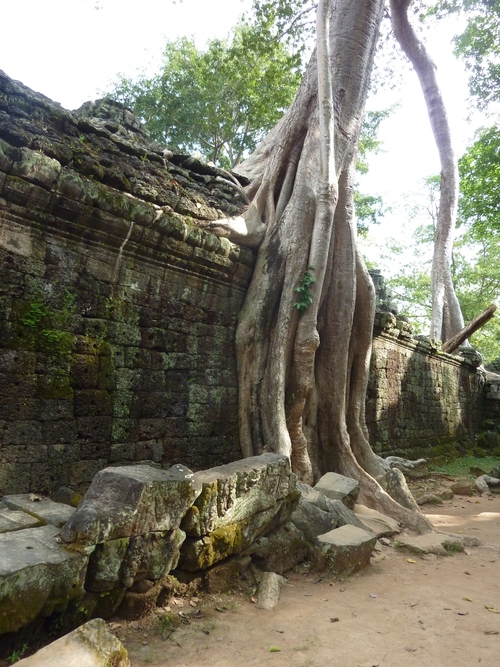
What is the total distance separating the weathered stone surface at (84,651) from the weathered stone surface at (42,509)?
62 centimetres

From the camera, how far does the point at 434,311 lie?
446 inches

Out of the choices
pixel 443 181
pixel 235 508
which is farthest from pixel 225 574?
pixel 443 181

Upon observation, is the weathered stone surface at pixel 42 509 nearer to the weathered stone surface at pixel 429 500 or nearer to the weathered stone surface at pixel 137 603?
the weathered stone surface at pixel 137 603

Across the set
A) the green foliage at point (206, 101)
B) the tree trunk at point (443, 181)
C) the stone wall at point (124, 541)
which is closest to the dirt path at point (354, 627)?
the stone wall at point (124, 541)

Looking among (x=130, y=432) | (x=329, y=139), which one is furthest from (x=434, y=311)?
(x=130, y=432)

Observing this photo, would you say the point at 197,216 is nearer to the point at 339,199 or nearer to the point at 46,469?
the point at 339,199

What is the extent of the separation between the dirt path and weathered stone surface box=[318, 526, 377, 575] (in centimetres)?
8

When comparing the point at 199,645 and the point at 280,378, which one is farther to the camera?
the point at 280,378

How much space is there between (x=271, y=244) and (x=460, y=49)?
1003cm

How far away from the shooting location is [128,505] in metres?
2.17

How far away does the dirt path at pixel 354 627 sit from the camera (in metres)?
2.06

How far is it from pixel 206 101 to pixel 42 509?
1437cm

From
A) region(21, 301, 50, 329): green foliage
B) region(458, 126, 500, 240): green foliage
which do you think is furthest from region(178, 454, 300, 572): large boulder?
region(458, 126, 500, 240): green foliage

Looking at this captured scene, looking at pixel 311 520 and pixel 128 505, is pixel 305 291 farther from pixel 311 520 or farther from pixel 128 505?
pixel 128 505
